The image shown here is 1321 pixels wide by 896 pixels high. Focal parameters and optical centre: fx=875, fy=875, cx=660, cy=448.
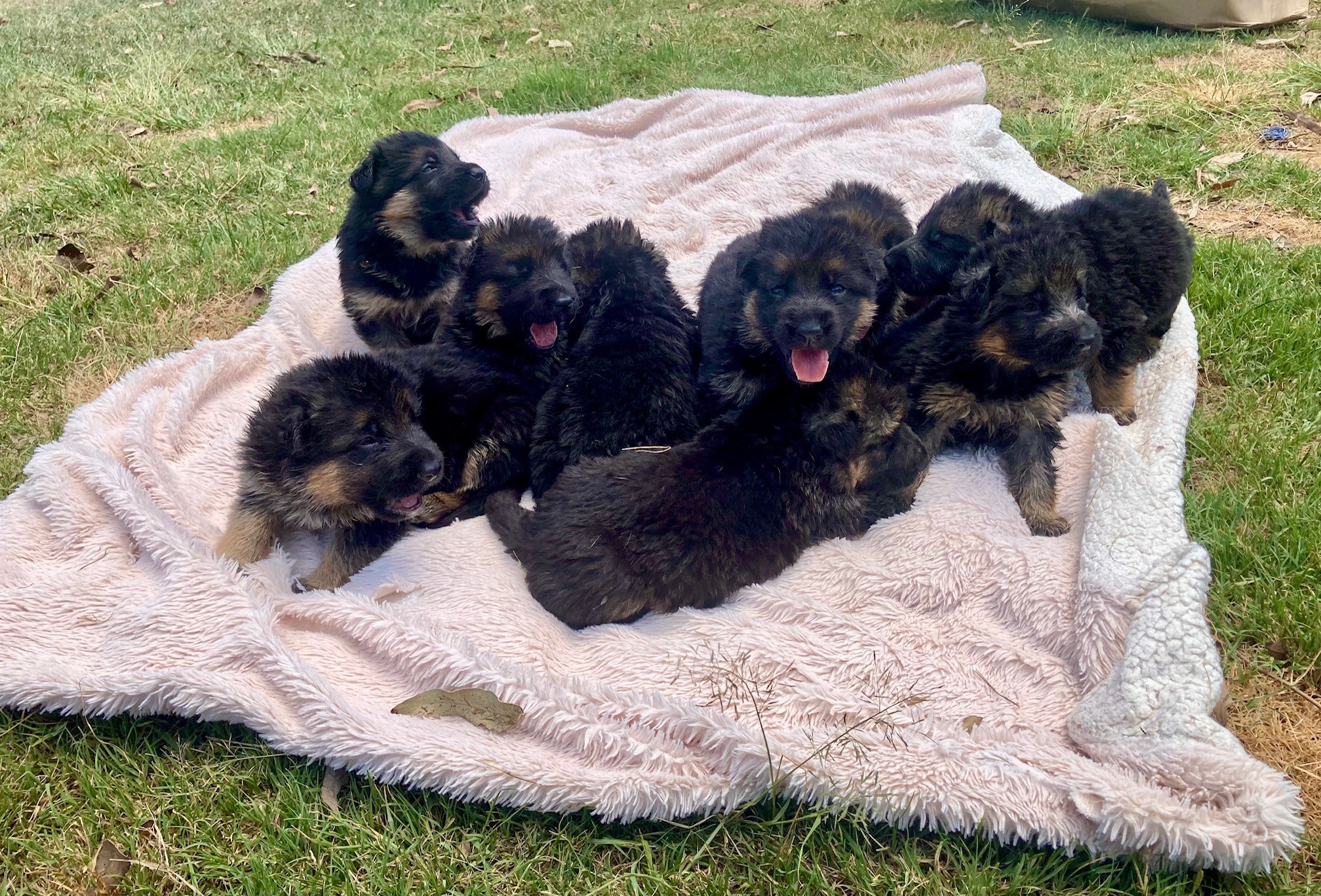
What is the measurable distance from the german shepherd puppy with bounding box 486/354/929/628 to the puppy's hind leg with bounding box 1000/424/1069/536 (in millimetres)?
362

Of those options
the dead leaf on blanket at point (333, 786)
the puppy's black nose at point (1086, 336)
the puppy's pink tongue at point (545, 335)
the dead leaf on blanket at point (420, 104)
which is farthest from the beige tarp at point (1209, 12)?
the dead leaf on blanket at point (333, 786)

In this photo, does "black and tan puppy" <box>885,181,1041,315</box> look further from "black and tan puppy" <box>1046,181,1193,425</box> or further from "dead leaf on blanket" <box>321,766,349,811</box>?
"dead leaf on blanket" <box>321,766,349,811</box>

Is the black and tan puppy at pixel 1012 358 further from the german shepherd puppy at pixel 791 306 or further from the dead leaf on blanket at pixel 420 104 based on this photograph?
the dead leaf on blanket at pixel 420 104

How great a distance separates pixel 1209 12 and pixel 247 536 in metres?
8.28

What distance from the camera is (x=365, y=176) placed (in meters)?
4.37

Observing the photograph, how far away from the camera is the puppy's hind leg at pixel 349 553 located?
3268mm

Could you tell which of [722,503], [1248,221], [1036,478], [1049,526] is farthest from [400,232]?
[1248,221]

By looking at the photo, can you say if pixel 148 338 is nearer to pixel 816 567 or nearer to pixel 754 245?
pixel 754 245

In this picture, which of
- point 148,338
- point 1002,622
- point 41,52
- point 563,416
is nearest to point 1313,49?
point 1002,622

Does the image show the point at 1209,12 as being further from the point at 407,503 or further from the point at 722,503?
the point at 407,503

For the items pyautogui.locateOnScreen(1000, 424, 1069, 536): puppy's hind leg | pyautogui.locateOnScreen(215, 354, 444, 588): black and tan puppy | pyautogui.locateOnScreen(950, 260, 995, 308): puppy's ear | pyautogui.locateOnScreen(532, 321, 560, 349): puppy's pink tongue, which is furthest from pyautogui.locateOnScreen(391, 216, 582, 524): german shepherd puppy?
pyautogui.locateOnScreen(1000, 424, 1069, 536): puppy's hind leg

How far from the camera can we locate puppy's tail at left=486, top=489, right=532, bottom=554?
3213 mm

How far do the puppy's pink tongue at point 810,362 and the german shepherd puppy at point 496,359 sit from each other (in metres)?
0.98

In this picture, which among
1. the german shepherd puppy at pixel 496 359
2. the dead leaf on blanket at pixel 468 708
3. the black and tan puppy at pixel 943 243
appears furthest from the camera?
the black and tan puppy at pixel 943 243
